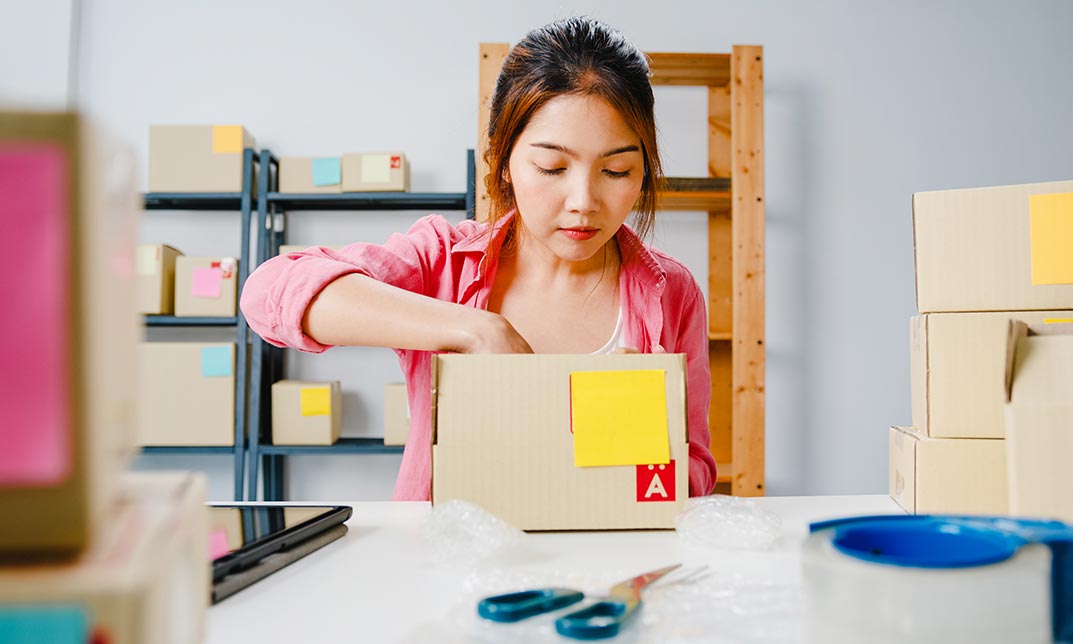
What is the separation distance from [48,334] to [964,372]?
84 centimetres

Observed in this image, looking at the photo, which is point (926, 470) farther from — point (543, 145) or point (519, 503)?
point (543, 145)

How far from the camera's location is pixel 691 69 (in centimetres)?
249

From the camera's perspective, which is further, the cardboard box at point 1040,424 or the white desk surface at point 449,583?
the cardboard box at point 1040,424

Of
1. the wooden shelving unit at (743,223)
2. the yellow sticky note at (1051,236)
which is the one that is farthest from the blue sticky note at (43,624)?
the wooden shelving unit at (743,223)

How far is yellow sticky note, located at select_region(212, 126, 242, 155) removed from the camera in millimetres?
2416

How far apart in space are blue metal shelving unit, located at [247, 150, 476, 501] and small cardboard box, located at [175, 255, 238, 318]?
0.43 ft

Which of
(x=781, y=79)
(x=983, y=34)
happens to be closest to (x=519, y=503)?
(x=781, y=79)

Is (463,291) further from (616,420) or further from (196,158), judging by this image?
(196,158)

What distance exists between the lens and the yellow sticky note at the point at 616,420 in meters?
0.75

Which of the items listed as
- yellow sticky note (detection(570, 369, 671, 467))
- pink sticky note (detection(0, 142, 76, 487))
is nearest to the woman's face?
yellow sticky note (detection(570, 369, 671, 467))

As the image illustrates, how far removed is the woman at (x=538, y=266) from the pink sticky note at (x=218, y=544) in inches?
13.7

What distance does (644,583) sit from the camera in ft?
1.72

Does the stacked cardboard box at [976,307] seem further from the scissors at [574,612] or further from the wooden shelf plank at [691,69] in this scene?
the wooden shelf plank at [691,69]

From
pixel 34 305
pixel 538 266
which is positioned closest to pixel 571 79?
pixel 538 266
